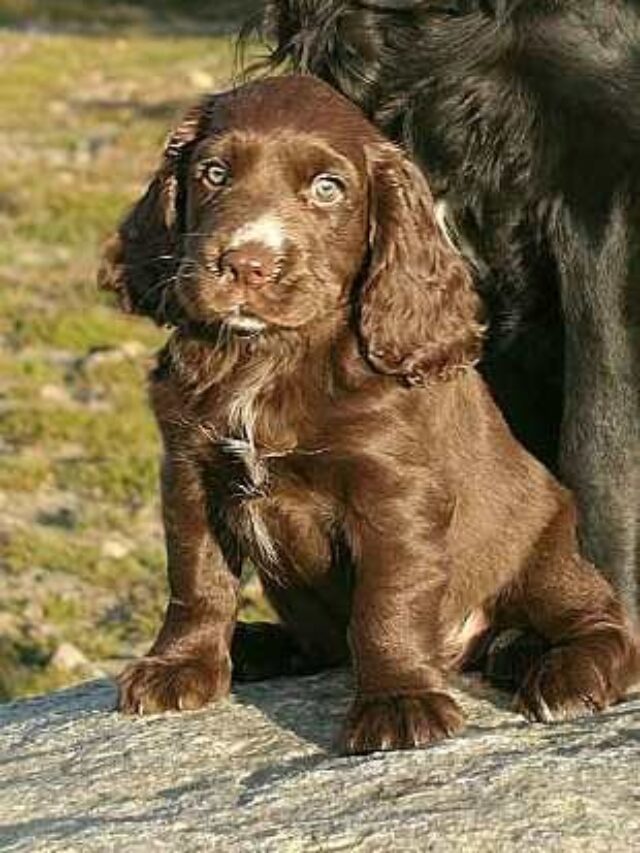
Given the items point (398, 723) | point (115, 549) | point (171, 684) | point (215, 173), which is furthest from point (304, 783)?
point (115, 549)

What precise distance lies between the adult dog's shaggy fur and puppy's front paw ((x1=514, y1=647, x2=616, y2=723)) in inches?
29.0

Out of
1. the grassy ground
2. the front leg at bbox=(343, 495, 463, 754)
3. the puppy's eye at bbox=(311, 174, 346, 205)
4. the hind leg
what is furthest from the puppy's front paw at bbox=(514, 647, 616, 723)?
the grassy ground

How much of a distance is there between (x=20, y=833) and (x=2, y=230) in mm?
10234

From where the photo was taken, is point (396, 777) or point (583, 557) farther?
point (583, 557)

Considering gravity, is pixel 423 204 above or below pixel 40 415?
above

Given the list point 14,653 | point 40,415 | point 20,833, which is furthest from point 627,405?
point 40,415

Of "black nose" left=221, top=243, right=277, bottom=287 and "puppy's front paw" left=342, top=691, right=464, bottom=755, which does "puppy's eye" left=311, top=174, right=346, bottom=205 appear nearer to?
"black nose" left=221, top=243, right=277, bottom=287

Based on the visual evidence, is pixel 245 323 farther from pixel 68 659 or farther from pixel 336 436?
pixel 68 659

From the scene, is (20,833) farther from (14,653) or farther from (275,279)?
(14,653)

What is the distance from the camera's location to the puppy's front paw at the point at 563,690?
3.71 m

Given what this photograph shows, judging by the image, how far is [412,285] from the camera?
385 cm

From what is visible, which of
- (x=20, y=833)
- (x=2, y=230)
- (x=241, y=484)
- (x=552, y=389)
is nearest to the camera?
(x=20, y=833)

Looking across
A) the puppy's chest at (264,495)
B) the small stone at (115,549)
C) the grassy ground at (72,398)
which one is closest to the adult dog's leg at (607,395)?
the puppy's chest at (264,495)

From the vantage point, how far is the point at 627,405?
15.0ft
